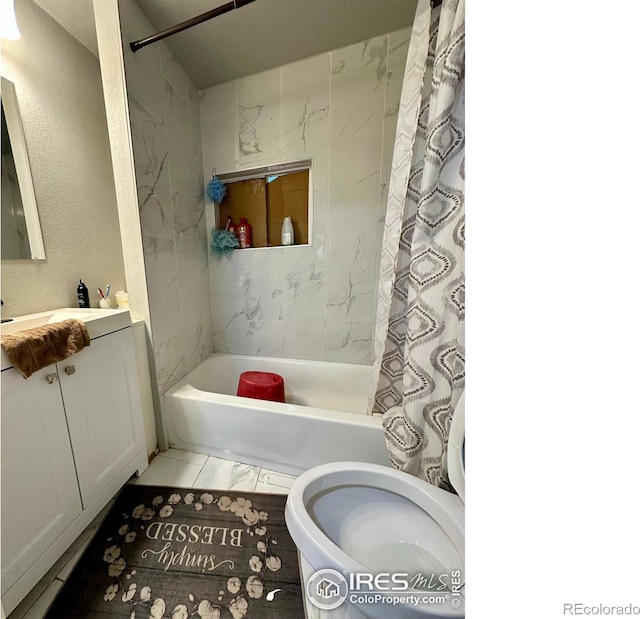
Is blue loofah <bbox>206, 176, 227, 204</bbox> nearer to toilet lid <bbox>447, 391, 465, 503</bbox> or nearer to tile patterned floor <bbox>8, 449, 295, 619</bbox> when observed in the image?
tile patterned floor <bbox>8, 449, 295, 619</bbox>

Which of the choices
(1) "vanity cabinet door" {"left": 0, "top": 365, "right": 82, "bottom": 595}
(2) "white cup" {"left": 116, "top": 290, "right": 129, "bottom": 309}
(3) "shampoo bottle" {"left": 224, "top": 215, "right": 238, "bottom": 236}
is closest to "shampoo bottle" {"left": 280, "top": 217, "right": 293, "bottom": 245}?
(3) "shampoo bottle" {"left": 224, "top": 215, "right": 238, "bottom": 236}

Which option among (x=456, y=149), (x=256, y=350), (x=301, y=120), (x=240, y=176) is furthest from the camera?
(x=256, y=350)

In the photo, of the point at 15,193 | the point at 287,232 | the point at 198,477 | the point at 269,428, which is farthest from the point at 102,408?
the point at 287,232

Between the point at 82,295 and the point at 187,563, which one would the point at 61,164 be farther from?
the point at 187,563

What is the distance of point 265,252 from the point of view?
5.85 feet

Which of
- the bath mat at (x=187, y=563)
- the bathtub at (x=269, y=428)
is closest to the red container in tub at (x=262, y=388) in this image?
the bathtub at (x=269, y=428)

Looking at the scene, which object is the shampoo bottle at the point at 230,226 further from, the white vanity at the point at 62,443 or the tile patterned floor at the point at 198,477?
the tile patterned floor at the point at 198,477

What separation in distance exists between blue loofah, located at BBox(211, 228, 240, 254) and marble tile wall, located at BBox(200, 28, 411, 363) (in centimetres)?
7

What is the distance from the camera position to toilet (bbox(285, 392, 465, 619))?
55 cm

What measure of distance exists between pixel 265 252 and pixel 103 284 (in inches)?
39.2

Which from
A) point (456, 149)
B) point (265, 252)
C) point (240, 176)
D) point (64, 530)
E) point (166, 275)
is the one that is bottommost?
point (64, 530)
